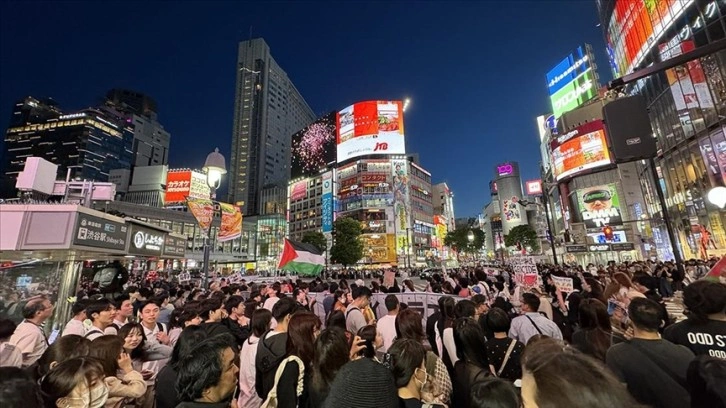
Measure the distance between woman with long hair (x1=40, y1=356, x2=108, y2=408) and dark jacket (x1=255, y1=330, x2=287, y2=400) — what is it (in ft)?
4.72

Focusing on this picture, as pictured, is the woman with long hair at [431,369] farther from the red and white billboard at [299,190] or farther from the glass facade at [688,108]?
the red and white billboard at [299,190]

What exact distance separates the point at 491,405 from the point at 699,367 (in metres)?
1.52

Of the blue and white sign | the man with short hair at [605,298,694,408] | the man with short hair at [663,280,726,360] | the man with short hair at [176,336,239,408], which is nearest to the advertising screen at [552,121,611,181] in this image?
the blue and white sign

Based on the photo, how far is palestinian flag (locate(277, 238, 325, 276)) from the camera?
1335 cm

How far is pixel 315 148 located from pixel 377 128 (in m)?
22.7

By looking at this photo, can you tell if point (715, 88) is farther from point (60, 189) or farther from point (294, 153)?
point (294, 153)

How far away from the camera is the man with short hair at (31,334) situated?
4.21 meters

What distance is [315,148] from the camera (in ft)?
286

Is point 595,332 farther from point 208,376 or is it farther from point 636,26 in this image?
point 636,26

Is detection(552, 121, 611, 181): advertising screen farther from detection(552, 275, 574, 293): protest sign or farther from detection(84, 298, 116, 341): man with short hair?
detection(84, 298, 116, 341): man with short hair

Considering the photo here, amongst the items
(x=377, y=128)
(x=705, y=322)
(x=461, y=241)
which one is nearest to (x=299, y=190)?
(x=377, y=128)

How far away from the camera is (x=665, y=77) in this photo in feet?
102

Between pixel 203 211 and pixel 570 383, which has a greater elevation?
pixel 203 211

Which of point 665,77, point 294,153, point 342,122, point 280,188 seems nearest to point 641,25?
point 665,77
